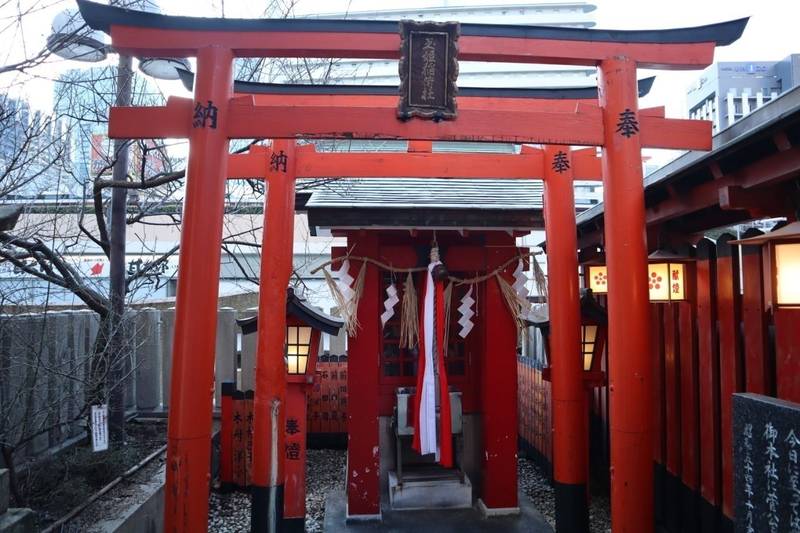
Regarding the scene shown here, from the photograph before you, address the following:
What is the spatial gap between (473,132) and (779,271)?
2432 mm

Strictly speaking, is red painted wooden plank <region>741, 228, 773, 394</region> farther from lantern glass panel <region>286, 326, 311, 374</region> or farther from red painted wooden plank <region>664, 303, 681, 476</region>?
lantern glass panel <region>286, 326, 311, 374</region>

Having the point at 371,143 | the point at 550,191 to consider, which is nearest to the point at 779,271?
the point at 550,191

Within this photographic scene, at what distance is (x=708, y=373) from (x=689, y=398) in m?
0.53

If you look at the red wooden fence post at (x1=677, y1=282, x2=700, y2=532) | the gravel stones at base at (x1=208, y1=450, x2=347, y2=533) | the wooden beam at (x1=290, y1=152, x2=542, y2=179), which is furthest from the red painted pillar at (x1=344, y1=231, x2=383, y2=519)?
the red wooden fence post at (x1=677, y1=282, x2=700, y2=532)

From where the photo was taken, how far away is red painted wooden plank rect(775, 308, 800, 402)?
4.11 metres

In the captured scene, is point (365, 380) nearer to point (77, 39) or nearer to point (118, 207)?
point (118, 207)

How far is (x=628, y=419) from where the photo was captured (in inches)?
174

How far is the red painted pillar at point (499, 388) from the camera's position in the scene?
7.05 meters

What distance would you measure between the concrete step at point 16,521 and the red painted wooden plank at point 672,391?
6.27m

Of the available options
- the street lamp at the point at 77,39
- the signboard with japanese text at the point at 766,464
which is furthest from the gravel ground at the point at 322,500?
the street lamp at the point at 77,39

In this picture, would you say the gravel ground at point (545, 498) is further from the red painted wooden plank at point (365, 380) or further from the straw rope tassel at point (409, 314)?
the straw rope tassel at point (409, 314)

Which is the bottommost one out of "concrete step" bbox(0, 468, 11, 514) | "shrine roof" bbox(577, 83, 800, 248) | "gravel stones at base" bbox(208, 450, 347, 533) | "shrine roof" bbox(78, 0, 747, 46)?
"gravel stones at base" bbox(208, 450, 347, 533)

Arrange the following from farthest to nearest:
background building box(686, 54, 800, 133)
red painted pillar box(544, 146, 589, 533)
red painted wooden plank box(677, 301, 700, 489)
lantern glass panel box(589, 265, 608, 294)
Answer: background building box(686, 54, 800, 133)
lantern glass panel box(589, 265, 608, 294)
red painted wooden plank box(677, 301, 700, 489)
red painted pillar box(544, 146, 589, 533)

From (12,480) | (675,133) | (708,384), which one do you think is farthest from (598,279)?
(12,480)
